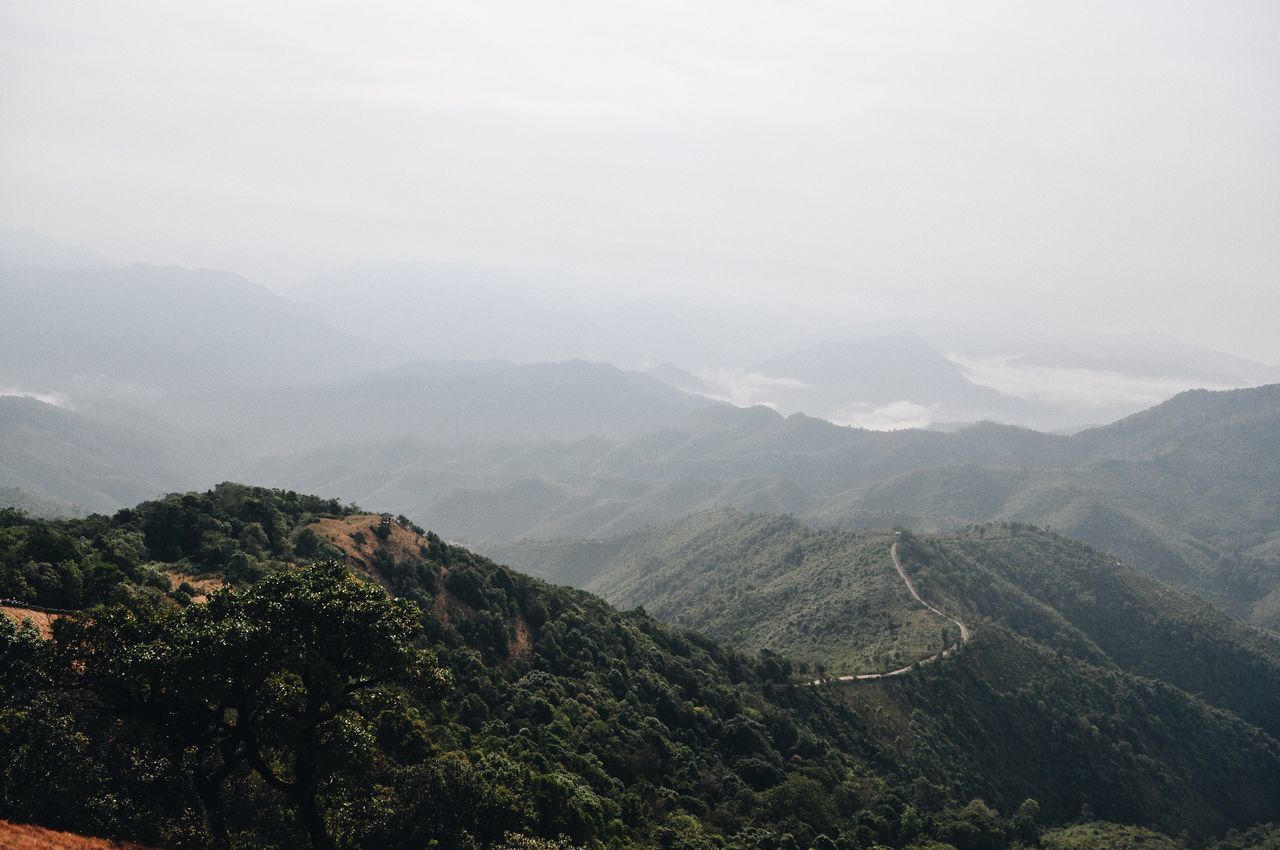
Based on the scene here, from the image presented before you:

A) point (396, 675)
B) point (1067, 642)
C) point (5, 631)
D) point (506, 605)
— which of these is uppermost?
point (5, 631)

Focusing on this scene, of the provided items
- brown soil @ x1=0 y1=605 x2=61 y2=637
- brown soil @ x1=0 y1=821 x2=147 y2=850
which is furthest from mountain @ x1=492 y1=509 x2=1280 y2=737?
brown soil @ x1=0 y1=821 x2=147 y2=850

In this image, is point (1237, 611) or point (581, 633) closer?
point (581, 633)

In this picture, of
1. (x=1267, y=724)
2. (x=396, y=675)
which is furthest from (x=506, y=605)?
(x=1267, y=724)

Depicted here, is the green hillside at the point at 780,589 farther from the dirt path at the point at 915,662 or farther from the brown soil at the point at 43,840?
the brown soil at the point at 43,840

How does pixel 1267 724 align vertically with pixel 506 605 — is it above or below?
below

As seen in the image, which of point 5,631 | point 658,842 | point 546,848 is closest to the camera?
point 5,631

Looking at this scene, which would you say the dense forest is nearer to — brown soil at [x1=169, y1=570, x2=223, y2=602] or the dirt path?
brown soil at [x1=169, y1=570, x2=223, y2=602]

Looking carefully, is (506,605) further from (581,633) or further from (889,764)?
(889,764)

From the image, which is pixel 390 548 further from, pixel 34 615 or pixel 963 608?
pixel 963 608
